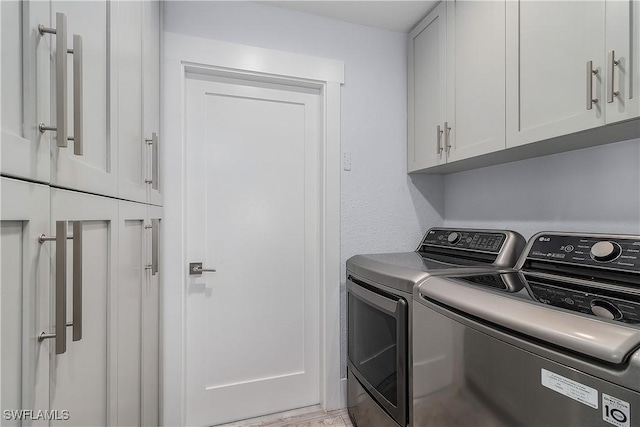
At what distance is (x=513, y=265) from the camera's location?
1466mm

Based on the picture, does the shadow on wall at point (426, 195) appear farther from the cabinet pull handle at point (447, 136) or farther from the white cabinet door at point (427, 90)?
the cabinet pull handle at point (447, 136)

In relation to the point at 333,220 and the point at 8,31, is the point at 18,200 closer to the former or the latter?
the point at 8,31

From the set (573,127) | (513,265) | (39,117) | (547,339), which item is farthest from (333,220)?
(39,117)

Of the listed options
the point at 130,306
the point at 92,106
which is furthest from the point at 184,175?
the point at 92,106

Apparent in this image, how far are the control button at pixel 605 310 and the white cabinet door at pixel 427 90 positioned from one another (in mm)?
1040

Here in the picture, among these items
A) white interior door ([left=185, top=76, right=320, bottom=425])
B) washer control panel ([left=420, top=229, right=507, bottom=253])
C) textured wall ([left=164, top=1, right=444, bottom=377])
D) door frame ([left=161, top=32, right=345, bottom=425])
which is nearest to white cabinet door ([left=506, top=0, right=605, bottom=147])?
washer control panel ([left=420, top=229, right=507, bottom=253])

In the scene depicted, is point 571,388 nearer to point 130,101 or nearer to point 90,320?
point 90,320

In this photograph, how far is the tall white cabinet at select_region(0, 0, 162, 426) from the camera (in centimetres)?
43

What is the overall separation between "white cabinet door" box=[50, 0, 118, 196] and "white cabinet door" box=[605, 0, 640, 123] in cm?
138

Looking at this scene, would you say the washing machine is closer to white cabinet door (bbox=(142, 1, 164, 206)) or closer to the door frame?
the door frame

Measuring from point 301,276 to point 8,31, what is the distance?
1.72m

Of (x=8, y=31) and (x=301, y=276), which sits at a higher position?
(x=8, y=31)

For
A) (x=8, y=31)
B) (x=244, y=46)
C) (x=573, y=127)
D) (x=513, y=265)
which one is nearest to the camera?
(x=8, y=31)

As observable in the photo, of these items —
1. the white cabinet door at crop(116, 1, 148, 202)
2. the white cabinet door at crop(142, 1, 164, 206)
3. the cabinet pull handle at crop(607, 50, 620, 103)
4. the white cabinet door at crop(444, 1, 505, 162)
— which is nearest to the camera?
the white cabinet door at crop(116, 1, 148, 202)
